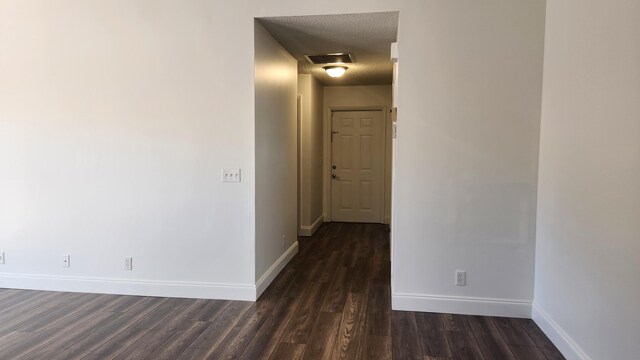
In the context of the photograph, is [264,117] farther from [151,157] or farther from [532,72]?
[532,72]

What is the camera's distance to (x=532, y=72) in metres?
2.87

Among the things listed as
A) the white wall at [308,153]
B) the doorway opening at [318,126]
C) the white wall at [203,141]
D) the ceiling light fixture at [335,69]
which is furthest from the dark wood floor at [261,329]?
the ceiling light fixture at [335,69]

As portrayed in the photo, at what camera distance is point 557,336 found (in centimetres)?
252

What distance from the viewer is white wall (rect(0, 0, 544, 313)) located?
2938 mm

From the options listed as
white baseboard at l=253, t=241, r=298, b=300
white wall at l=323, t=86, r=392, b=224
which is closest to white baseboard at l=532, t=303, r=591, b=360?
white baseboard at l=253, t=241, r=298, b=300

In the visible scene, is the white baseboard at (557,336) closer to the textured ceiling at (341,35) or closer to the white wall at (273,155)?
the white wall at (273,155)

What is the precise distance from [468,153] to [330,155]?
4.07m

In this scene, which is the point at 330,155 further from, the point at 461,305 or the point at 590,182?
the point at 590,182

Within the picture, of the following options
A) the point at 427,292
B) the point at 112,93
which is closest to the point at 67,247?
the point at 112,93

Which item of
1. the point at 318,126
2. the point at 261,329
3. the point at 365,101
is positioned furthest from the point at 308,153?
the point at 261,329

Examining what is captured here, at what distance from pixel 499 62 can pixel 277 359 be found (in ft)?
8.29

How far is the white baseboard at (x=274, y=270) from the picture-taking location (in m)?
3.40

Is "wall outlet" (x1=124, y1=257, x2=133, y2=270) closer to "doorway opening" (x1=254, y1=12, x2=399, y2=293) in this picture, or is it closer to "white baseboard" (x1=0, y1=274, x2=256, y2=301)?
"white baseboard" (x1=0, y1=274, x2=256, y2=301)

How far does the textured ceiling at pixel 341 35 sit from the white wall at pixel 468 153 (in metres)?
0.39
